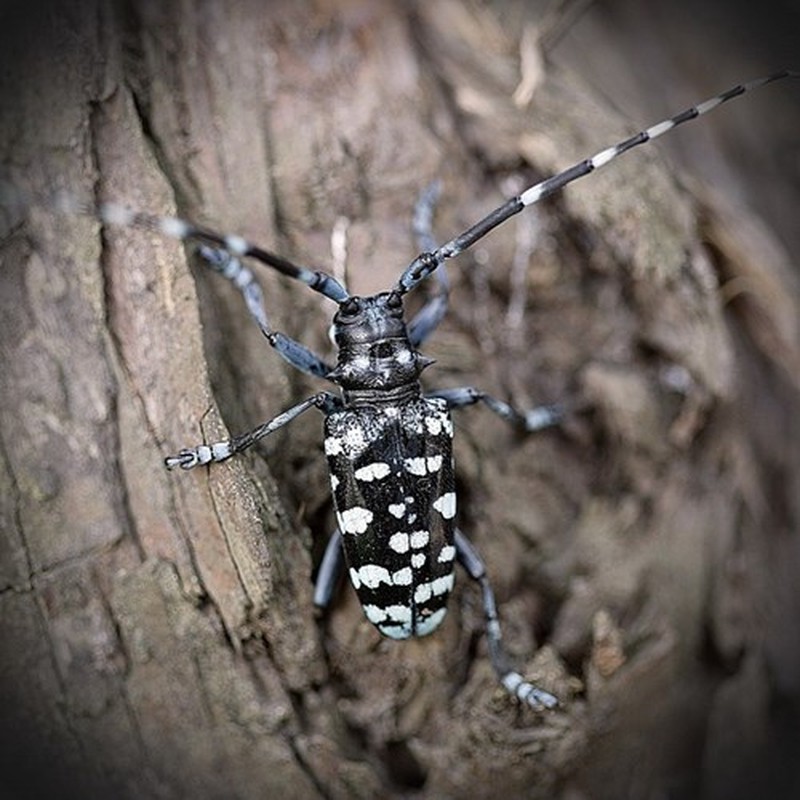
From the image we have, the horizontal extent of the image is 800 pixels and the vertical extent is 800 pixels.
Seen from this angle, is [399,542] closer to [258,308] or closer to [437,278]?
[258,308]

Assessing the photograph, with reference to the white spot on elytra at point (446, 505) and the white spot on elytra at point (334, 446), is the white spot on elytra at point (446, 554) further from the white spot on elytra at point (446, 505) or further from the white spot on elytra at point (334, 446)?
the white spot on elytra at point (334, 446)

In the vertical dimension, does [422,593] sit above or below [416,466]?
below

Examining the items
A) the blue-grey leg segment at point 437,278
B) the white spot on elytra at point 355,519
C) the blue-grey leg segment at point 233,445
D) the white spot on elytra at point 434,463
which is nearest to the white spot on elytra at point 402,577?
the white spot on elytra at point 355,519

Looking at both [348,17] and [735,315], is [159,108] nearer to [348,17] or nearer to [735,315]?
[348,17]

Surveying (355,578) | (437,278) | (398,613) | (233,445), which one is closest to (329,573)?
(355,578)

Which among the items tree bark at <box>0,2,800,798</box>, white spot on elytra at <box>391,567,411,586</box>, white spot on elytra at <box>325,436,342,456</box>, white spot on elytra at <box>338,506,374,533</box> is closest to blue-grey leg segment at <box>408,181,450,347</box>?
tree bark at <box>0,2,800,798</box>
